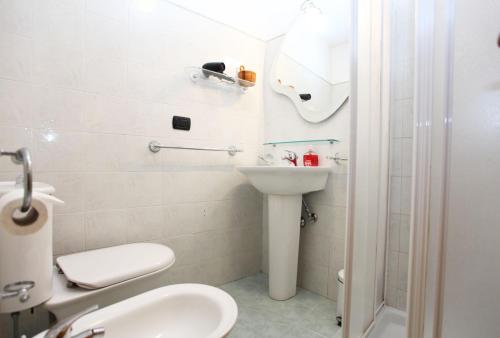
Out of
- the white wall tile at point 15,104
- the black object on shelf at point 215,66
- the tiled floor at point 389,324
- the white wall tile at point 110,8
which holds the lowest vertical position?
the tiled floor at point 389,324

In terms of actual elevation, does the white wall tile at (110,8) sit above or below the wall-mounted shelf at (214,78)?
above

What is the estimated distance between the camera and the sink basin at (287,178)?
1441 mm

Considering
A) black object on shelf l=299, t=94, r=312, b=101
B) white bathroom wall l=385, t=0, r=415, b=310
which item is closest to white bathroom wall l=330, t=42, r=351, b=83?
black object on shelf l=299, t=94, r=312, b=101

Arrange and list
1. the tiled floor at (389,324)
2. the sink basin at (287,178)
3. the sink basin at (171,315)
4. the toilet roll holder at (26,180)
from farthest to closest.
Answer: the sink basin at (287,178), the tiled floor at (389,324), the sink basin at (171,315), the toilet roll holder at (26,180)

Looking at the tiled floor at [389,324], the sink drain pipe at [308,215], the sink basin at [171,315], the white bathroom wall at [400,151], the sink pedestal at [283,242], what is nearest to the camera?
the sink basin at [171,315]

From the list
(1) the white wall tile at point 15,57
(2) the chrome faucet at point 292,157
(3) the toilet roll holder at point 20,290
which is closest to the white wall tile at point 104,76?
(1) the white wall tile at point 15,57

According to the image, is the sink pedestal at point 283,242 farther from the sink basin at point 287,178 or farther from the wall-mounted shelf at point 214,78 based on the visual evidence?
the wall-mounted shelf at point 214,78

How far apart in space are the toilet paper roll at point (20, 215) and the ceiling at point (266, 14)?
1422 millimetres

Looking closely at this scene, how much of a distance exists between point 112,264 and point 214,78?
1.26m

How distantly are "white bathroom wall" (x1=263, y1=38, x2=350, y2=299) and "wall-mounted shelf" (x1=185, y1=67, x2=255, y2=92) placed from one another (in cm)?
31

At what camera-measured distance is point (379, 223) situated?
1.22 m

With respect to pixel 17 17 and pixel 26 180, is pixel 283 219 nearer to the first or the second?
pixel 26 180

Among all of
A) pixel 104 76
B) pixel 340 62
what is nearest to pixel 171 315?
pixel 104 76

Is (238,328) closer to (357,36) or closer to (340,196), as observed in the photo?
(340,196)
